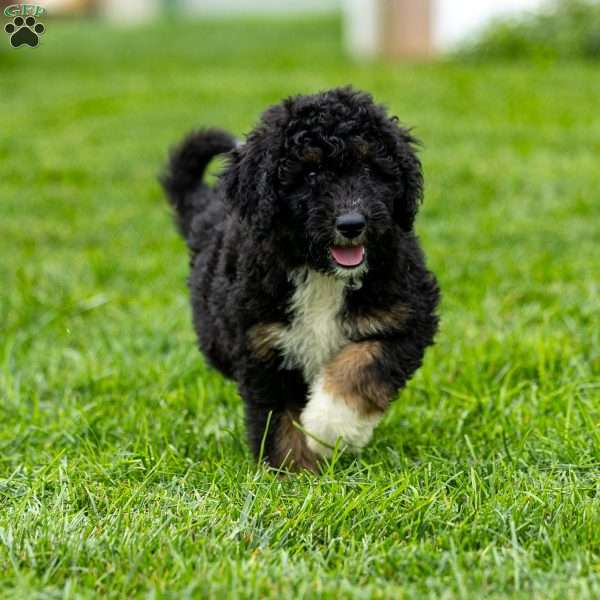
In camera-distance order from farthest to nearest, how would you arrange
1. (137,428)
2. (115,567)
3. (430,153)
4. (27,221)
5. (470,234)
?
(430,153), (27,221), (470,234), (137,428), (115,567)

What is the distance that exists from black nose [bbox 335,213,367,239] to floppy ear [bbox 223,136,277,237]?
0.29 metres

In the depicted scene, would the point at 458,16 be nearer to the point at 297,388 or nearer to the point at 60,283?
the point at 60,283

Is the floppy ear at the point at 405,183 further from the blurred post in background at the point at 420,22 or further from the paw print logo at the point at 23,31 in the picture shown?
the blurred post in background at the point at 420,22

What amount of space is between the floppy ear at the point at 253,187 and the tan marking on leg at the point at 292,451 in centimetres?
72

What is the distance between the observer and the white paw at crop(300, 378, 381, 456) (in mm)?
3539

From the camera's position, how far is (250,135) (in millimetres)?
3791

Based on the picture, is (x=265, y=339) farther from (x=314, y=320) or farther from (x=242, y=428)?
(x=242, y=428)

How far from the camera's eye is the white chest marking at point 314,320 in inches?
143

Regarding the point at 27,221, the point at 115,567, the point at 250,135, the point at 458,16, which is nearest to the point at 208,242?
the point at 250,135

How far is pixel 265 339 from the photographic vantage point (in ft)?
12.0

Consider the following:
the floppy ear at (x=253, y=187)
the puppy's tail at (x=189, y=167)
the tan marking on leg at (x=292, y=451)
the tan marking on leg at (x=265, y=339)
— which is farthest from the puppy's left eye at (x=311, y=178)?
the puppy's tail at (x=189, y=167)

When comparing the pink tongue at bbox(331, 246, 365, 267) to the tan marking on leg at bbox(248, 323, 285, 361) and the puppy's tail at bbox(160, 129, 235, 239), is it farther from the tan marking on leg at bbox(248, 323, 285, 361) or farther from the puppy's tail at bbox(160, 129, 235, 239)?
the puppy's tail at bbox(160, 129, 235, 239)

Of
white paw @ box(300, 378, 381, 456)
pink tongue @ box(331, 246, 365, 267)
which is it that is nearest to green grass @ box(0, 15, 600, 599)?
white paw @ box(300, 378, 381, 456)

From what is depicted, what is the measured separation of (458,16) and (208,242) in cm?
1278
